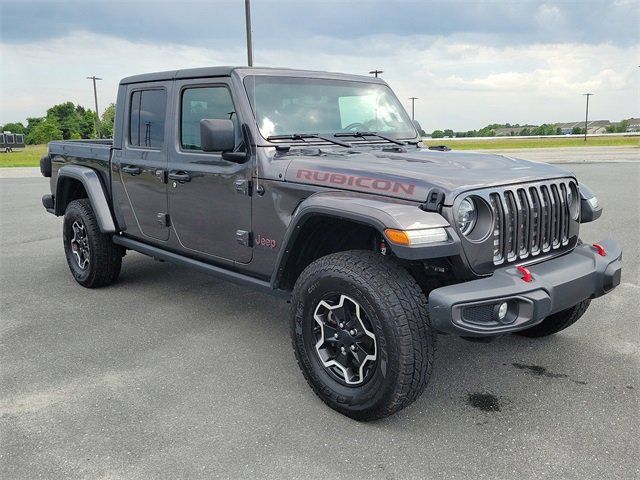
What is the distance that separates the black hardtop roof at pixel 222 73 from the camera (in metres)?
3.81

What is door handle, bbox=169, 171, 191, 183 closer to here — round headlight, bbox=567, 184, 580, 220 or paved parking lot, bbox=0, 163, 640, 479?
paved parking lot, bbox=0, 163, 640, 479

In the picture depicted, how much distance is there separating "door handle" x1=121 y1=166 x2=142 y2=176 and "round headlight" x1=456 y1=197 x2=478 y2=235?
2.79 m

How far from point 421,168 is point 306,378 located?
4.39 feet

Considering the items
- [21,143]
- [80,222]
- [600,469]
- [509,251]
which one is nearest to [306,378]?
[509,251]

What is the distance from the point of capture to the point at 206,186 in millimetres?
3895

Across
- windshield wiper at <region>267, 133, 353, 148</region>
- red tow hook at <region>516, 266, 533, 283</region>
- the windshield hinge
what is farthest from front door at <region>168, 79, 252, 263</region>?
red tow hook at <region>516, 266, 533, 283</region>

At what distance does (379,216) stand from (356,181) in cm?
38

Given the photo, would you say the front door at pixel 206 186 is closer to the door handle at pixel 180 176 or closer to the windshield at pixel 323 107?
the door handle at pixel 180 176

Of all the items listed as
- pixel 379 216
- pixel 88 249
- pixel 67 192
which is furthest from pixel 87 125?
pixel 379 216

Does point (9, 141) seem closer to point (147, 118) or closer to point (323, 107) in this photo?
point (147, 118)

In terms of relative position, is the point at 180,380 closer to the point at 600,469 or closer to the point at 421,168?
the point at 421,168

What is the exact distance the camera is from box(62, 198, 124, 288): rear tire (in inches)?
202

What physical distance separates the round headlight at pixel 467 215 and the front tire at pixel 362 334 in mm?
372

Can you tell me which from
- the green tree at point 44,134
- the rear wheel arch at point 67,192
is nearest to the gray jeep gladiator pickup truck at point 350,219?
the rear wheel arch at point 67,192
